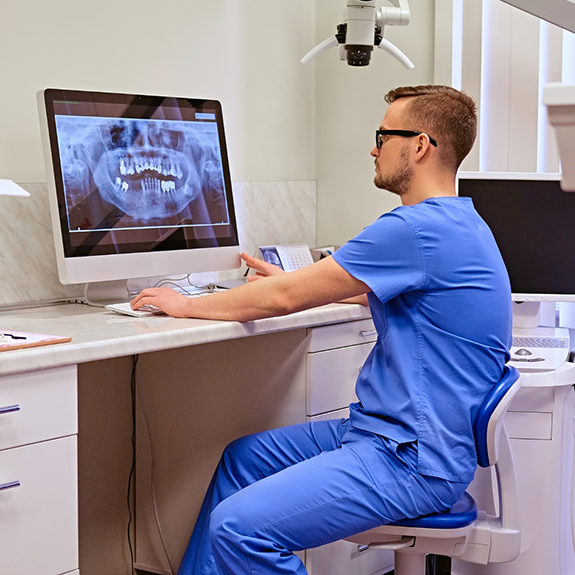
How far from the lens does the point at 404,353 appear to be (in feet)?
4.99

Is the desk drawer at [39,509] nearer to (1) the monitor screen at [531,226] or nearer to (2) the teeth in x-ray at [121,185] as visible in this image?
(2) the teeth in x-ray at [121,185]

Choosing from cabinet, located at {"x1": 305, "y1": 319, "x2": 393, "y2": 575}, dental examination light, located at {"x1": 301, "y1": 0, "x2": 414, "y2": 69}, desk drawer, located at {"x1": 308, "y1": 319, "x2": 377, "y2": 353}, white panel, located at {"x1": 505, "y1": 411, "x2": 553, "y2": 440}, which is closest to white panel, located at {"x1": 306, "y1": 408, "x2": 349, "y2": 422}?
cabinet, located at {"x1": 305, "y1": 319, "x2": 393, "y2": 575}

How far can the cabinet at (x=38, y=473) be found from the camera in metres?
1.28

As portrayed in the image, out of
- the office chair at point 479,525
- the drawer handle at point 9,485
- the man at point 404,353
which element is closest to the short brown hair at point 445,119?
the man at point 404,353

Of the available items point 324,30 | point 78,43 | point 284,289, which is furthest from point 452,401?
point 324,30

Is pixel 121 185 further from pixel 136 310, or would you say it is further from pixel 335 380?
pixel 335 380

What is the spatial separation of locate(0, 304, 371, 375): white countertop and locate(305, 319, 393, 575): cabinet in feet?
0.16

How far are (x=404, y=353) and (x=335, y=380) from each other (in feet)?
1.57

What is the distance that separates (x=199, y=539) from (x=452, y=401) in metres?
0.67

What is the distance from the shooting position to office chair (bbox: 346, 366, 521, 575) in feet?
4.80

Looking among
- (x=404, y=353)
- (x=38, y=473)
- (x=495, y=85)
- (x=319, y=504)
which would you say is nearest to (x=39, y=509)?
(x=38, y=473)

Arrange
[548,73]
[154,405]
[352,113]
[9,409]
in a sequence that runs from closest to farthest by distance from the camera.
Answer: [9,409], [154,405], [548,73], [352,113]

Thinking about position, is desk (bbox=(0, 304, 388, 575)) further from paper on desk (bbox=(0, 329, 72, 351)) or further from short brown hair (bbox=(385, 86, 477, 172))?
short brown hair (bbox=(385, 86, 477, 172))

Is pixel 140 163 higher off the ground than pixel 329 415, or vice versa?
pixel 140 163
